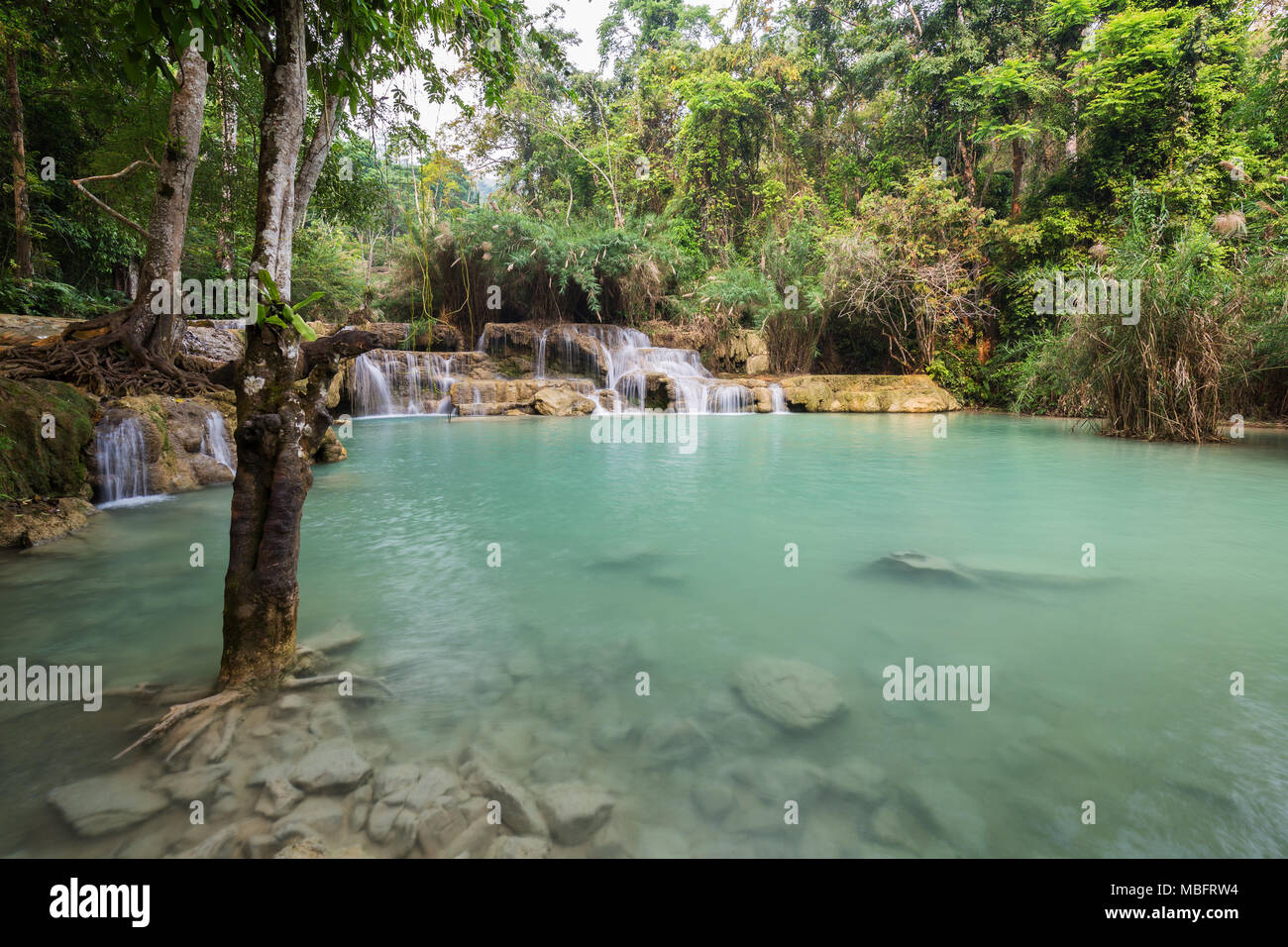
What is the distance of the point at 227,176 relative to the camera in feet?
32.7

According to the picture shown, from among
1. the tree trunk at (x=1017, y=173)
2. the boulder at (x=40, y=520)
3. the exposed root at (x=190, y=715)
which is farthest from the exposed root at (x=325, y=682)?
the tree trunk at (x=1017, y=173)

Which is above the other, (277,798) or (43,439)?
(43,439)

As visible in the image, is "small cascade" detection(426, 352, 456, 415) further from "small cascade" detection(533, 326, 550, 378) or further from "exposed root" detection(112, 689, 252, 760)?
"exposed root" detection(112, 689, 252, 760)

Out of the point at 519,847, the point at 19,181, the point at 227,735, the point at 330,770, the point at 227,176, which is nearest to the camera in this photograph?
the point at 519,847

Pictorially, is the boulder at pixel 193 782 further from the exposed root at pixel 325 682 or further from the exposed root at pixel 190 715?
the exposed root at pixel 325 682

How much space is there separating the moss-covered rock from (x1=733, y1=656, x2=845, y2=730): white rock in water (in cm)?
581

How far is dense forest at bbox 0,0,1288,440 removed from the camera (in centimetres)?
954

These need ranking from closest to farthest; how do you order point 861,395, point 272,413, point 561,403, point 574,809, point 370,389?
1. point 574,809
2. point 272,413
3. point 370,389
4. point 561,403
5. point 861,395

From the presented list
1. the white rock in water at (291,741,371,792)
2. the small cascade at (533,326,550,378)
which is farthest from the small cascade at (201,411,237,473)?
the small cascade at (533,326,550,378)

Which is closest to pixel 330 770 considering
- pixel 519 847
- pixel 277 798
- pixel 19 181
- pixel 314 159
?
pixel 277 798

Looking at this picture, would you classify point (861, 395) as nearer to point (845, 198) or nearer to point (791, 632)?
point (845, 198)

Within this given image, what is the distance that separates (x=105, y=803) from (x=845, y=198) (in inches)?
1028
